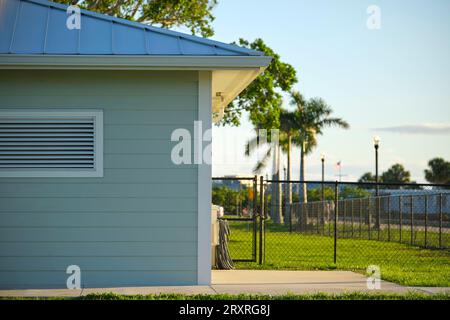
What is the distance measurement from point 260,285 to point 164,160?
239 cm

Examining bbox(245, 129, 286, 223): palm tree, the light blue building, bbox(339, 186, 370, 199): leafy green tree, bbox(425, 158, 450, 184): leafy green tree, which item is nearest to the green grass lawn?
the light blue building

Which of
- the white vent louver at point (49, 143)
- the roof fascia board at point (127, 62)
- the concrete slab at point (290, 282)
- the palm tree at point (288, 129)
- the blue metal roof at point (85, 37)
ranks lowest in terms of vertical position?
the concrete slab at point (290, 282)

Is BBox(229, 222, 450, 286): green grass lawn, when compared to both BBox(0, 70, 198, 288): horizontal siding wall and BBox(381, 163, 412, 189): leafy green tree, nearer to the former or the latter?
BBox(0, 70, 198, 288): horizontal siding wall

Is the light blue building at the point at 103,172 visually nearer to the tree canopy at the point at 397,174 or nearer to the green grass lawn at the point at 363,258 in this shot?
the green grass lawn at the point at 363,258

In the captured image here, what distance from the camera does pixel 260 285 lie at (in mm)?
12719

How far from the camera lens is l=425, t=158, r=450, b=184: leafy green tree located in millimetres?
86188

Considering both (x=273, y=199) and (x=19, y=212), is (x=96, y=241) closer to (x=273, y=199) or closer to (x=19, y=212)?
(x=19, y=212)

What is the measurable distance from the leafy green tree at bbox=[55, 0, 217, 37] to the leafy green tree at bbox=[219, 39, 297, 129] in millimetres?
1689

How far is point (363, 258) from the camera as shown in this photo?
20281mm

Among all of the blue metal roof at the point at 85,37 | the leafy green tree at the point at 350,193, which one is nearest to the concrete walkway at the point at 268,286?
the blue metal roof at the point at 85,37

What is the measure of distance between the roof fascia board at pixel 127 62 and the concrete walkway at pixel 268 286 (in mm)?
3168

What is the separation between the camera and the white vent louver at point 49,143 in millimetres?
12375

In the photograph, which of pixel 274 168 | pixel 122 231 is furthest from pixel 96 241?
pixel 274 168

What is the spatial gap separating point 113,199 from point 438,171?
78.6 meters
